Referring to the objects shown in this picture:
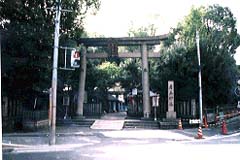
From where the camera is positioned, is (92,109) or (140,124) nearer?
(140,124)

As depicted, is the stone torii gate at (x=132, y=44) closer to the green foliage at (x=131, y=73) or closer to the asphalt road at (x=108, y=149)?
the asphalt road at (x=108, y=149)

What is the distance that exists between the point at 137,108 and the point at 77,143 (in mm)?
19123

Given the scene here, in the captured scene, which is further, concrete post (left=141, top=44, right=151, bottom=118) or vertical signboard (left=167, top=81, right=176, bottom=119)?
concrete post (left=141, top=44, right=151, bottom=118)

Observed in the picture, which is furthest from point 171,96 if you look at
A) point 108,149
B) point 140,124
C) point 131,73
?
point 131,73

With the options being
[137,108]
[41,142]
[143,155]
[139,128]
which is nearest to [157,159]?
[143,155]

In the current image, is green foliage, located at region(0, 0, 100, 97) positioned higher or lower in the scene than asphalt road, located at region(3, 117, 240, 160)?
higher

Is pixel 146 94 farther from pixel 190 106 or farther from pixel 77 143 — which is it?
pixel 77 143

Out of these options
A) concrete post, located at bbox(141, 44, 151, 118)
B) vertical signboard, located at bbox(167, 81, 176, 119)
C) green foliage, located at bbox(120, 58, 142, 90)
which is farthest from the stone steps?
green foliage, located at bbox(120, 58, 142, 90)

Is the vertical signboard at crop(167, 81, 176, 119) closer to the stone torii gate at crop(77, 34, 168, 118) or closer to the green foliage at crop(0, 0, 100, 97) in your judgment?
the stone torii gate at crop(77, 34, 168, 118)

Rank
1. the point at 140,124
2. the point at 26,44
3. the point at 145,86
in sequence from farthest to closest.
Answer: the point at 145,86
the point at 140,124
the point at 26,44

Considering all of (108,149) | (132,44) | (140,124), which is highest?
(132,44)

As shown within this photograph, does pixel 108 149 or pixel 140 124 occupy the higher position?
pixel 140 124

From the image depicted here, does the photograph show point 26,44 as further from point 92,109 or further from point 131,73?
point 131,73

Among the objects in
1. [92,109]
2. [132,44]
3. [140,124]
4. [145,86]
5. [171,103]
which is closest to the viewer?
[140,124]
